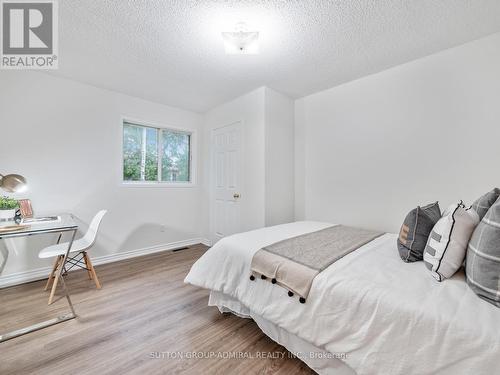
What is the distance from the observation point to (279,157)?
3094 mm

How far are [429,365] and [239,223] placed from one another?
8.35 ft

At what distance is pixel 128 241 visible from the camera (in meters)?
3.19

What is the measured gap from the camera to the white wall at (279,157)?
2.94m

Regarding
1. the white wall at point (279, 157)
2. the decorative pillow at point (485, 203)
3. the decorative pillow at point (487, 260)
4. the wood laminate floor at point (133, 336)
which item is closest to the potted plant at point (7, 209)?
the wood laminate floor at point (133, 336)

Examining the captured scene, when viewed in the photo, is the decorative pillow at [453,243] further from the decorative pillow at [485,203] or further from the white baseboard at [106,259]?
the white baseboard at [106,259]

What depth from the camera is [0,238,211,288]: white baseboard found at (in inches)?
92.6

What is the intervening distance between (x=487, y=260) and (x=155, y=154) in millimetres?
3842

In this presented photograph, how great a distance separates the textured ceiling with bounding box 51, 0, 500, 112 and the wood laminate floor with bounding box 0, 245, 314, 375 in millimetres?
2426

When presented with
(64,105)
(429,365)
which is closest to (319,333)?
(429,365)

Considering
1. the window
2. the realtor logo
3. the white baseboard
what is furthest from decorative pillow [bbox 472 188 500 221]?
the window

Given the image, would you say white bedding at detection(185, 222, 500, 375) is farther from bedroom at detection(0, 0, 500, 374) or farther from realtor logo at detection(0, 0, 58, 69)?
realtor logo at detection(0, 0, 58, 69)

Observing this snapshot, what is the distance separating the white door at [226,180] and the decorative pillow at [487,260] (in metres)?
2.53

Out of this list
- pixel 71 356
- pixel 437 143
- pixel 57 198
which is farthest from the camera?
pixel 57 198

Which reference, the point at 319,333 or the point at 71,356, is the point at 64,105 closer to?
the point at 71,356
